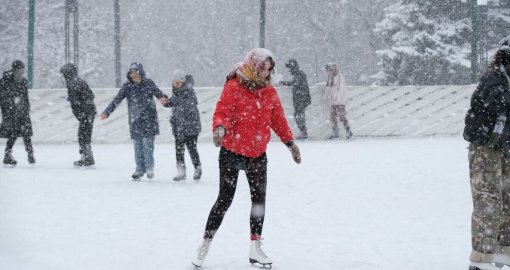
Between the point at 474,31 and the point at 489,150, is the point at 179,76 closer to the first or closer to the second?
the point at 489,150

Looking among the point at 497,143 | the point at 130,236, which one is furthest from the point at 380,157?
the point at 497,143

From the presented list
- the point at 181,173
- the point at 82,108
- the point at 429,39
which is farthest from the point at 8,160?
the point at 429,39

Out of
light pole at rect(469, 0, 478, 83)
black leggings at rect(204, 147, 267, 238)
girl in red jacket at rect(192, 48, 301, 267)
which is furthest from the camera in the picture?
light pole at rect(469, 0, 478, 83)

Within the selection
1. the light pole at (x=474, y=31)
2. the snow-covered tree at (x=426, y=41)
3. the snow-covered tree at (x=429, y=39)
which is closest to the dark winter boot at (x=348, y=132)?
the light pole at (x=474, y=31)

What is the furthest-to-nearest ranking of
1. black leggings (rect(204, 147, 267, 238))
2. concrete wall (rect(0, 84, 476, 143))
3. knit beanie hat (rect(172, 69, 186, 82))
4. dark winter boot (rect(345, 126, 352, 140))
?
1. concrete wall (rect(0, 84, 476, 143))
2. dark winter boot (rect(345, 126, 352, 140))
3. knit beanie hat (rect(172, 69, 186, 82))
4. black leggings (rect(204, 147, 267, 238))

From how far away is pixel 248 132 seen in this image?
5680 millimetres

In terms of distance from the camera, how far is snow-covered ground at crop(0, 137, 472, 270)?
6148 millimetres

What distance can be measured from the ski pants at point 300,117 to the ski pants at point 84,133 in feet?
18.4

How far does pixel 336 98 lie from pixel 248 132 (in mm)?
11571

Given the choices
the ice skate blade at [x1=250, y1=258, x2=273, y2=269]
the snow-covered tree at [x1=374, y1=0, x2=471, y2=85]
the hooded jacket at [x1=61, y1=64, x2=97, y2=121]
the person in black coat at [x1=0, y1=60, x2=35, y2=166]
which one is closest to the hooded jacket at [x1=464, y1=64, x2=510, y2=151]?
the ice skate blade at [x1=250, y1=258, x2=273, y2=269]

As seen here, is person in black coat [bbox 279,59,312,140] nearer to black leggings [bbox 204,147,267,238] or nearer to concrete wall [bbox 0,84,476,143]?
concrete wall [bbox 0,84,476,143]

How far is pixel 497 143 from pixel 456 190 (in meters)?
4.91

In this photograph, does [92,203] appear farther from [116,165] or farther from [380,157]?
[380,157]

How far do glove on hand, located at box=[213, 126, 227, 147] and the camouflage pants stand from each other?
Result: 1757mm
